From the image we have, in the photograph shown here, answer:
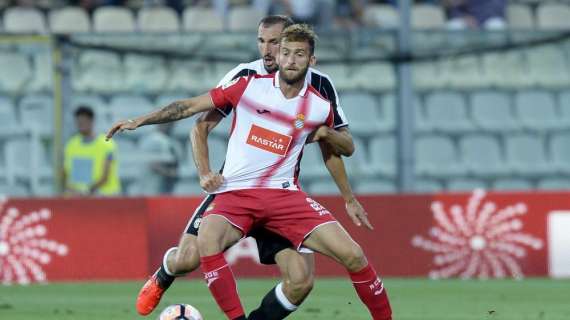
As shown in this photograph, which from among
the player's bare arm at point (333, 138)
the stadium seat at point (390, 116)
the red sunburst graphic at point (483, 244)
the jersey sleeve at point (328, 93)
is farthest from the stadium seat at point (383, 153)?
the player's bare arm at point (333, 138)

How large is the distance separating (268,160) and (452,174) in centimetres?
927

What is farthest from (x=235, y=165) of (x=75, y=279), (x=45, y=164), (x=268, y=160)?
(x=45, y=164)

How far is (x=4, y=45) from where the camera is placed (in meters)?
15.6

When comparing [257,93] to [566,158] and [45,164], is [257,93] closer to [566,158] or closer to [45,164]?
[45,164]

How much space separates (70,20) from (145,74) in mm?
1391

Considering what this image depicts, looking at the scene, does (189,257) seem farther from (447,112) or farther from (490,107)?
(490,107)

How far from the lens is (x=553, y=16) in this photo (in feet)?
60.6

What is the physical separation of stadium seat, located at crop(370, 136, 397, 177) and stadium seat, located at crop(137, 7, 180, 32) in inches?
114

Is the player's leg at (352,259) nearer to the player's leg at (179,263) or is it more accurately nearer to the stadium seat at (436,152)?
the player's leg at (179,263)

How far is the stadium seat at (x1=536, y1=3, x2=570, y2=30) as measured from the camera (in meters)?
18.4

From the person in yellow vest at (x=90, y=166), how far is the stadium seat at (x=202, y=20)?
2.69 meters

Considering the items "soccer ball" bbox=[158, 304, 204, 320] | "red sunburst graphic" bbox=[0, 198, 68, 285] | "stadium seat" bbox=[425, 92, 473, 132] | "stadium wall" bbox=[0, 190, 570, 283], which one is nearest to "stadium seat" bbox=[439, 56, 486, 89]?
"stadium seat" bbox=[425, 92, 473, 132]

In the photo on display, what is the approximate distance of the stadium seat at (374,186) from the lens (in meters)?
16.0

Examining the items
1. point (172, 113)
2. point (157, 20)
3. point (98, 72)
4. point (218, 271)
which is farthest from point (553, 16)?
point (218, 271)
